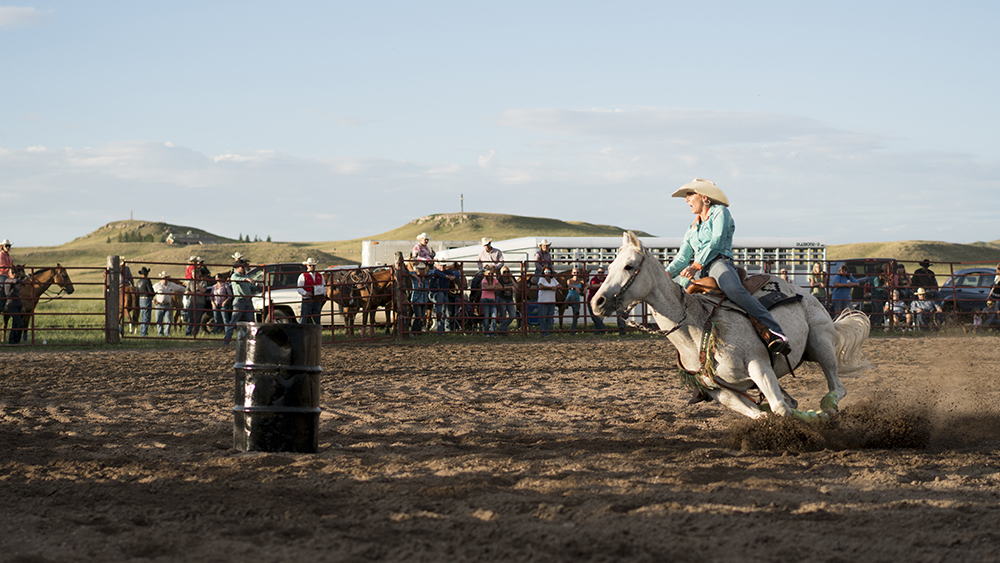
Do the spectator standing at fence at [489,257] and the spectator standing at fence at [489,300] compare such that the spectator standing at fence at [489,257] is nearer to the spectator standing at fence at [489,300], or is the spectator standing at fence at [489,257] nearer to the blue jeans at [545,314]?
the spectator standing at fence at [489,300]

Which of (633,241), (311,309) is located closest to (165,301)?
(311,309)

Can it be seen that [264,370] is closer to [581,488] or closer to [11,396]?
[581,488]

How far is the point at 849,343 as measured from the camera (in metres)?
6.21

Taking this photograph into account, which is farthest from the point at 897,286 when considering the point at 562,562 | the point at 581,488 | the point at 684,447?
the point at 562,562

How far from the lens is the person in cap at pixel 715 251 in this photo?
18.2 ft

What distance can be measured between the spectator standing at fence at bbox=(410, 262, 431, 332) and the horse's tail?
10.0 m

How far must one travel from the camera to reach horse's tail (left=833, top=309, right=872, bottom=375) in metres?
6.21

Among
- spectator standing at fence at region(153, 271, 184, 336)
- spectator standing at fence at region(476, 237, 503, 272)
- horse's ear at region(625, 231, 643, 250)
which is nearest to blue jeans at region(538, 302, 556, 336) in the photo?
spectator standing at fence at region(476, 237, 503, 272)

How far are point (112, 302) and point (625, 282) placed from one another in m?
12.3

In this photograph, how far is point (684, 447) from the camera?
564 centimetres

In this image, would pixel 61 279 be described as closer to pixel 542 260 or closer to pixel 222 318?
pixel 222 318

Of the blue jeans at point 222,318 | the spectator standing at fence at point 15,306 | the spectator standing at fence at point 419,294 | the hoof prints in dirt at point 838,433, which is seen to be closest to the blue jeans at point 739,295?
the hoof prints in dirt at point 838,433

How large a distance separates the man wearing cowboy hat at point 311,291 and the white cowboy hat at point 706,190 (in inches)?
393

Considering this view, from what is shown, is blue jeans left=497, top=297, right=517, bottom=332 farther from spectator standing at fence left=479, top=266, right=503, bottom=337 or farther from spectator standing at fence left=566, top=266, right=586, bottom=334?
spectator standing at fence left=566, top=266, right=586, bottom=334
